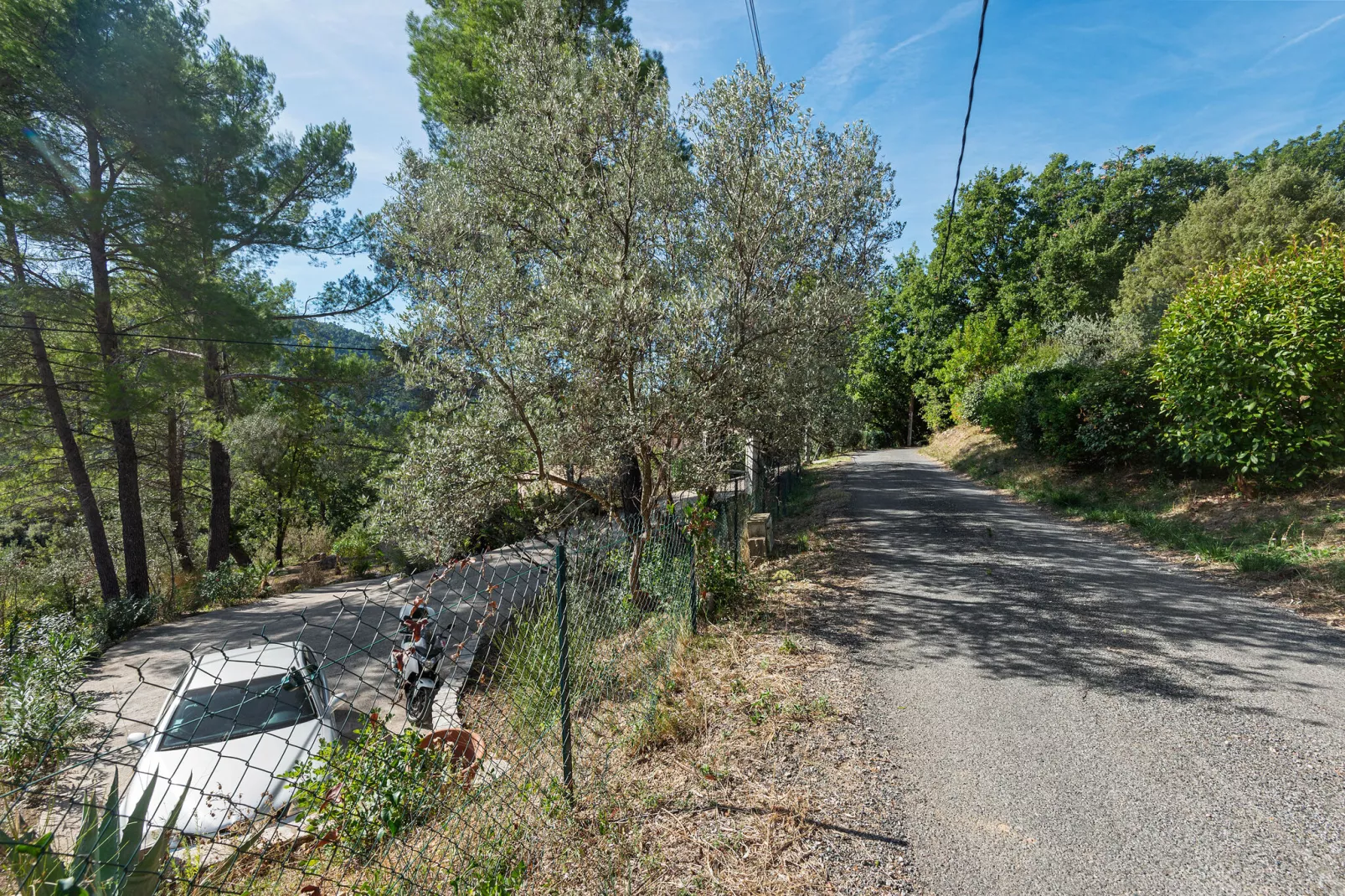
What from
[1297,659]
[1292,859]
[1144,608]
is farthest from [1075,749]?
[1144,608]

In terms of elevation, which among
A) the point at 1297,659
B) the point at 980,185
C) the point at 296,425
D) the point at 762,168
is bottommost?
the point at 1297,659

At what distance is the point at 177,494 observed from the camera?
56.5 ft

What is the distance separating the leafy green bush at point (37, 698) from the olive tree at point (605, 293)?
3138mm

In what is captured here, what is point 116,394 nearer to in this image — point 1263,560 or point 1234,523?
point 1263,560

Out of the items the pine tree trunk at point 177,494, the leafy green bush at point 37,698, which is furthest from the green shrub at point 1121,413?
the pine tree trunk at point 177,494

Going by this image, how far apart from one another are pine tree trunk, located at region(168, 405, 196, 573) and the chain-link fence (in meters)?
11.4

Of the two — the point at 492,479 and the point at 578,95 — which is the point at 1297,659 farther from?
the point at 578,95

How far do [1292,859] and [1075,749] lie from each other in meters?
0.94

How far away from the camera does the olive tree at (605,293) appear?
197 inches

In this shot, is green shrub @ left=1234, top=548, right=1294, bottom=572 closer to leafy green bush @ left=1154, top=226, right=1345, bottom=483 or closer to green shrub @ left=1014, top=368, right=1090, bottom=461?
leafy green bush @ left=1154, top=226, right=1345, bottom=483

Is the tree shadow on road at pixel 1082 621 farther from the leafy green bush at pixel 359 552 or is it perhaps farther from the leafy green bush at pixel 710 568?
the leafy green bush at pixel 359 552

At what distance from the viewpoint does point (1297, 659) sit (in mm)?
4309

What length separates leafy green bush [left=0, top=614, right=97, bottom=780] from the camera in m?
4.73

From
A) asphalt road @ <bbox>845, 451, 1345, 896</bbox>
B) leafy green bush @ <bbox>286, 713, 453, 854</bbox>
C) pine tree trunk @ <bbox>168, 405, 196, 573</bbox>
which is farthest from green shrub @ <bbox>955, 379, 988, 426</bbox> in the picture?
pine tree trunk @ <bbox>168, 405, 196, 573</bbox>
